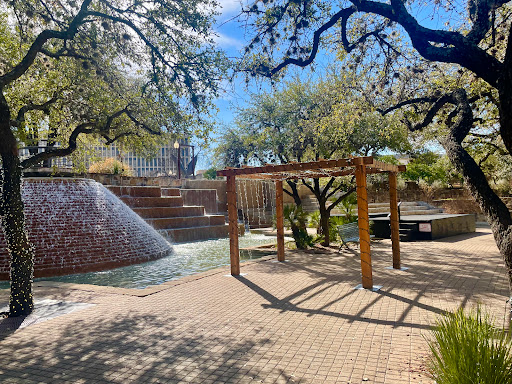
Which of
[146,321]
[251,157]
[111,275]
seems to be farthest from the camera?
[251,157]

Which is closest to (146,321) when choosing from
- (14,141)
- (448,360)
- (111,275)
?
(14,141)

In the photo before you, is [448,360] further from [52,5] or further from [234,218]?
[52,5]

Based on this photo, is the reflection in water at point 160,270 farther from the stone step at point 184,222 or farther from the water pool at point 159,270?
the stone step at point 184,222

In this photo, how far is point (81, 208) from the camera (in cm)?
1207

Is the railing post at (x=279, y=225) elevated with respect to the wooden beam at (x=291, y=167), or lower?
lower

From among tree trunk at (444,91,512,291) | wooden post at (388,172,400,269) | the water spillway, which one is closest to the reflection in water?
the water spillway

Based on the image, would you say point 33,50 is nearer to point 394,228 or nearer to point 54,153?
point 54,153

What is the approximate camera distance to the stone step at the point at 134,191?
56.7 feet

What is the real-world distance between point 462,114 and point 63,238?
10.2 meters

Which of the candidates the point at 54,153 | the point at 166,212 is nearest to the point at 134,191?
the point at 166,212

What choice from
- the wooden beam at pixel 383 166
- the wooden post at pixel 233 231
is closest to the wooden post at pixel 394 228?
the wooden beam at pixel 383 166

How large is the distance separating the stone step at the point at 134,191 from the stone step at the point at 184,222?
2.01 metres

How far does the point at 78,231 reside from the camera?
11.2m

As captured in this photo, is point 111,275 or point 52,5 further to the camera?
point 111,275
